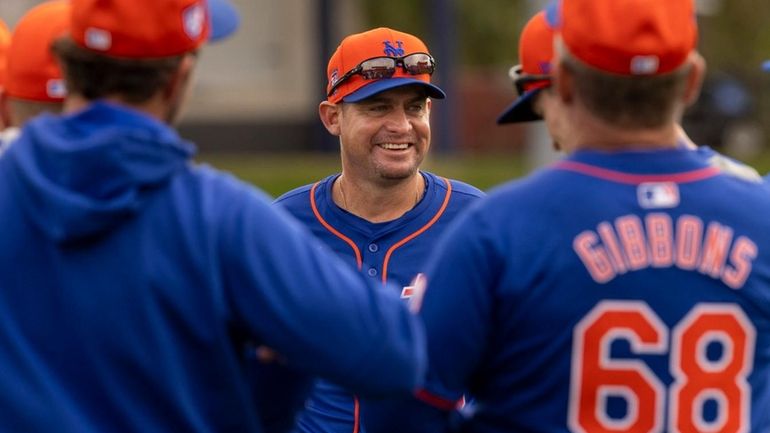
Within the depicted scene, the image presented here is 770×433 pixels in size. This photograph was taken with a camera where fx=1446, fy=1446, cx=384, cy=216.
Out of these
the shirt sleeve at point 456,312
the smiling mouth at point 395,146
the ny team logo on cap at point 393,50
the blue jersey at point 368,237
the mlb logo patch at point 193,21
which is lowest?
the blue jersey at point 368,237

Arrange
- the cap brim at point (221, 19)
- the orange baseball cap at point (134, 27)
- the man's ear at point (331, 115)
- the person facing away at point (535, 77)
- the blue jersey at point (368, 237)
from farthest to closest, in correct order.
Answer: the man's ear at point (331, 115), the blue jersey at point (368, 237), the person facing away at point (535, 77), the cap brim at point (221, 19), the orange baseball cap at point (134, 27)

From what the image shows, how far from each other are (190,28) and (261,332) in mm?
648

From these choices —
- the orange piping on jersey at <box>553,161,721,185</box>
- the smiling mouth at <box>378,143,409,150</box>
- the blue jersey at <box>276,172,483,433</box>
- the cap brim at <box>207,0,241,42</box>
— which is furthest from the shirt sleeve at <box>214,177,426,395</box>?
the smiling mouth at <box>378,143,409,150</box>

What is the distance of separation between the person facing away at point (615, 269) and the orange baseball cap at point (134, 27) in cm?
73

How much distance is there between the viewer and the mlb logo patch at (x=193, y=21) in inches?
117

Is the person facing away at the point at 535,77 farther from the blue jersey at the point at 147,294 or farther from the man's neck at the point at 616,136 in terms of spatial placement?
the blue jersey at the point at 147,294

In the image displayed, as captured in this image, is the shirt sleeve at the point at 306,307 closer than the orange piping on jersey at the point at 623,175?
Yes

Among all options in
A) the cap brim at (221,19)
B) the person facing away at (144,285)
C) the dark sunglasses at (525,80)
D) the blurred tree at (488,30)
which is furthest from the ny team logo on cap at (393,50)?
the blurred tree at (488,30)

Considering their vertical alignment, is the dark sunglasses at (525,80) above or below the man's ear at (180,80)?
below

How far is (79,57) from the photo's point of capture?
9.70 feet

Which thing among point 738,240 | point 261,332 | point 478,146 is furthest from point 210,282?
point 478,146

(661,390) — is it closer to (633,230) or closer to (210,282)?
(633,230)

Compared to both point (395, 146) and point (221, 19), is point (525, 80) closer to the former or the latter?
point (221, 19)

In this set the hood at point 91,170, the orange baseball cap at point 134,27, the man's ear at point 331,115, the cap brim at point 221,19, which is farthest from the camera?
the man's ear at point 331,115
